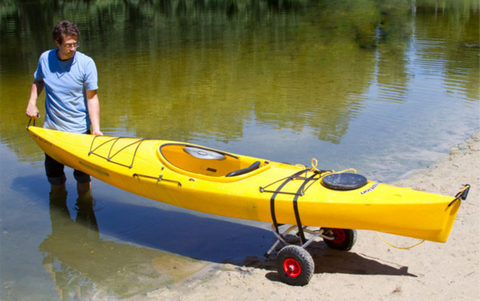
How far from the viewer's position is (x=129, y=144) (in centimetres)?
538

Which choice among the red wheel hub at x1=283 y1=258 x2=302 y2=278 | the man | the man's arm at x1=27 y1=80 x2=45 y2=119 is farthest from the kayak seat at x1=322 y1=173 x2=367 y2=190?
the man's arm at x1=27 y1=80 x2=45 y2=119

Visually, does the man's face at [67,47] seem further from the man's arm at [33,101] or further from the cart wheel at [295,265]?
the cart wheel at [295,265]

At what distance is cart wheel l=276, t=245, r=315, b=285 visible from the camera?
399 centimetres

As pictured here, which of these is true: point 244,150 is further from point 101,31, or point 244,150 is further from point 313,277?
point 101,31

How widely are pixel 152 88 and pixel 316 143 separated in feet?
16.7

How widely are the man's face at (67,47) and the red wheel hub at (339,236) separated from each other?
310 centimetres

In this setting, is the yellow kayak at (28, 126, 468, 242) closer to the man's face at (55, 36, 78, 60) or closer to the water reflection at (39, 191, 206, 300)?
the water reflection at (39, 191, 206, 300)

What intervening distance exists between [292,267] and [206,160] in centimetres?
175

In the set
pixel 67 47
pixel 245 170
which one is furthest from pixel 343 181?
pixel 67 47

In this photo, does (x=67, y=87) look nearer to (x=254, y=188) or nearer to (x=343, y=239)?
(x=254, y=188)

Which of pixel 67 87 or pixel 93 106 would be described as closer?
pixel 67 87

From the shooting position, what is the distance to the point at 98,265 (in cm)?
479

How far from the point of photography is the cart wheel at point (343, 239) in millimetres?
4465

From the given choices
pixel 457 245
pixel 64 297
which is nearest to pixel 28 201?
pixel 64 297
